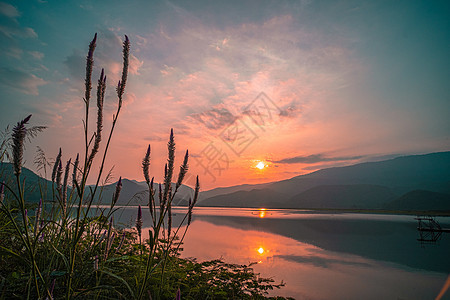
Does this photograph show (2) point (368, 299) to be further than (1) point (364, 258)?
No

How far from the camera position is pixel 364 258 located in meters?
16.9

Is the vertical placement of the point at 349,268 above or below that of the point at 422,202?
below

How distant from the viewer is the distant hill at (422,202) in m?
149

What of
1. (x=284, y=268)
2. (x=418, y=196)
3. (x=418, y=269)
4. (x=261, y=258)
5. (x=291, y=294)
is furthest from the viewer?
(x=418, y=196)

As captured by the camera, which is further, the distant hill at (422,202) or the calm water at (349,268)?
the distant hill at (422,202)

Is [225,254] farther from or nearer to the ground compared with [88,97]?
nearer to the ground

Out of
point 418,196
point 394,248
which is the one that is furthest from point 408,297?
point 418,196

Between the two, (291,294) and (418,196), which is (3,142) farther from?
(418,196)

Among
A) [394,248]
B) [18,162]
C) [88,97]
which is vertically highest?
[88,97]

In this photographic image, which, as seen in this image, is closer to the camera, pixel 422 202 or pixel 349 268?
pixel 349 268

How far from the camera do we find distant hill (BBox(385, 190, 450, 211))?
14862cm

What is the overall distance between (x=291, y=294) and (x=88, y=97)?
33.9 feet

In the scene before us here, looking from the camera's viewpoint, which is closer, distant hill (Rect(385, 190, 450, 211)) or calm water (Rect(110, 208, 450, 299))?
calm water (Rect(110, 208, 450, 299))

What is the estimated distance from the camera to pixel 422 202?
156625 millimetres
